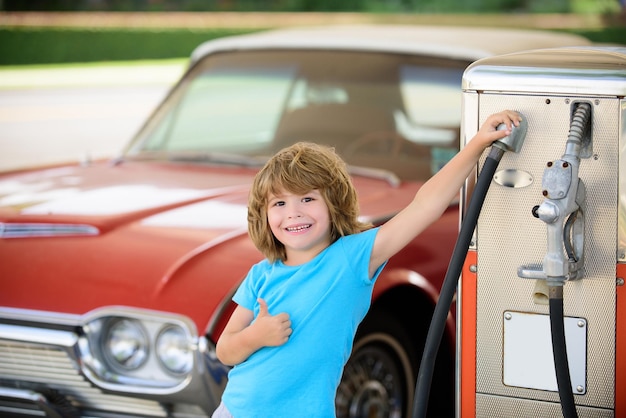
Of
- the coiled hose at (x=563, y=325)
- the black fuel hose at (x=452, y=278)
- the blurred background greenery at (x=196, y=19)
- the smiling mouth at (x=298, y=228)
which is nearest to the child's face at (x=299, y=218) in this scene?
the smiling mouth at (x=298, y=228)

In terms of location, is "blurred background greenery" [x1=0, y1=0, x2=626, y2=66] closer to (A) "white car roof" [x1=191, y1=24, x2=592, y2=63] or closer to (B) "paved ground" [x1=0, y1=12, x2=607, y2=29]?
(B) "paved ground" [x1=0, y1=12, x2=607, y2=29]

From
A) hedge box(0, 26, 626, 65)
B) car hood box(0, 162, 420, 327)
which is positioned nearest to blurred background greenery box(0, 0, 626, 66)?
hedge box(0, 26, 626, 65)

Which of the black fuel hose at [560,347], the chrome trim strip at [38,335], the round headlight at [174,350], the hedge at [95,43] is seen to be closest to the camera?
the black fuel hose at [560,347]

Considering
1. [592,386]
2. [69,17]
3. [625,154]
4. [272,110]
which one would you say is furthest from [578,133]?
[69,17]

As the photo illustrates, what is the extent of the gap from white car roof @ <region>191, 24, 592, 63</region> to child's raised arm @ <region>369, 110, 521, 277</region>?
2.02m

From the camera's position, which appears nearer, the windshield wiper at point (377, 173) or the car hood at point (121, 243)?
the car hood at point (121, 243)

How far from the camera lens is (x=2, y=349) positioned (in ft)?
12.3

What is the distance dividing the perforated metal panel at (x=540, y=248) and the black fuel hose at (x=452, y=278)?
0.49 ft

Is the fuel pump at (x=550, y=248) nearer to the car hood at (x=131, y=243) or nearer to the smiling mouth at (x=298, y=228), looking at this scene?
the smiling mouth at (x=298, y=228)

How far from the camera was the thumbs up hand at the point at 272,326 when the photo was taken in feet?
8.94

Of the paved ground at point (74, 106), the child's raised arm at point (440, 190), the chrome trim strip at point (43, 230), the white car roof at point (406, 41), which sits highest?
the paved ground at point (74, 106)

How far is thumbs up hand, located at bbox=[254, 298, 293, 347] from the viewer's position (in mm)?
2725

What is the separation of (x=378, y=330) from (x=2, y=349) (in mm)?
1291

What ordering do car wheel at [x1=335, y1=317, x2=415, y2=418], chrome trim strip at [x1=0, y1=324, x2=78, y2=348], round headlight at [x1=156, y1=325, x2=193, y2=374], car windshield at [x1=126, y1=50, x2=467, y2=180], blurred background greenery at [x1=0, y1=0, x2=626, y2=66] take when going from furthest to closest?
blurred background greenery at [x1=0, y1=0, x2=626, y2=66], car windshield at [x1=126, y1=50, x2=467, y2=180], car wheel at [x1=335, y1=317, x2=415, y2=418], chrome trim strip at [x1=0, y1=324, x2=78, y2=348], round headlight at [x1=156, y1=325, x2=193, y2=374]
